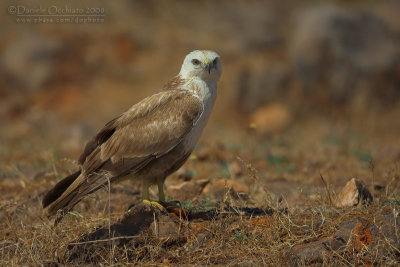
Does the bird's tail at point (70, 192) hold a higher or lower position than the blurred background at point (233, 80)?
higher

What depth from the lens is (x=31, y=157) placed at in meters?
9.43

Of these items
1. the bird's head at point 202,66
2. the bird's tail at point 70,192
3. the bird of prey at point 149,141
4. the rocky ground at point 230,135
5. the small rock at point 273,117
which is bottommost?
the small rock at point 273,117

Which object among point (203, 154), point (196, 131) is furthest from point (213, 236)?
point (203, 154)

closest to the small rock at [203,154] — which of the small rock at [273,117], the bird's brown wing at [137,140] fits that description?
the bird's brown wing at [137,140]

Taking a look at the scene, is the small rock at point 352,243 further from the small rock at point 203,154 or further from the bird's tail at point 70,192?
the small rock at point 203,154

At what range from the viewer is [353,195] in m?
5.73

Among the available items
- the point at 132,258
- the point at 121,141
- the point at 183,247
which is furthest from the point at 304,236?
the point at 121,141

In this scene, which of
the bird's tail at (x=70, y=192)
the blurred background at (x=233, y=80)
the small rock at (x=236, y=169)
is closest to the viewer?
the bird's tail at (x=70, y=192)

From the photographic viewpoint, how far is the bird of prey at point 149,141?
18.3 feet

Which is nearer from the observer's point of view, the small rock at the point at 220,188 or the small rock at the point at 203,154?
the small rock at the point at 220,188

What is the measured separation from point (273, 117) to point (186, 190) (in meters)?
8.67

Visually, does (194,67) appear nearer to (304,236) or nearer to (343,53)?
(304,236)

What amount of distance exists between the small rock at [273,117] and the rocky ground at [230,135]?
0.13ft

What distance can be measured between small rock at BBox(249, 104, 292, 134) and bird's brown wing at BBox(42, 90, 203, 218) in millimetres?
8612
